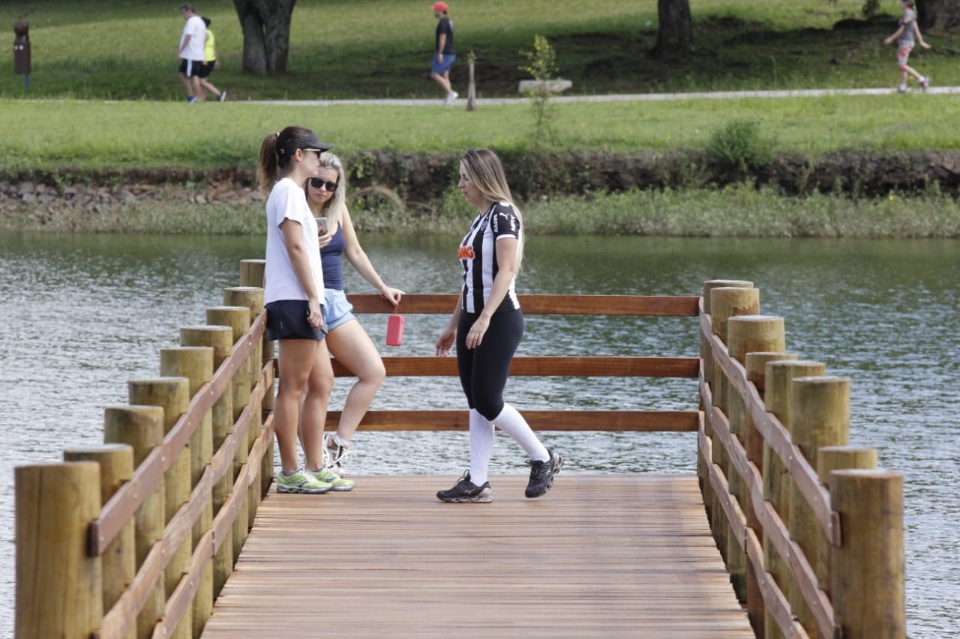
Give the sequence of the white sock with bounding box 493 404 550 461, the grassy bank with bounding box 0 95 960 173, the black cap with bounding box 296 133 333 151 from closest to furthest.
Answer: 1. the black cap with bounding box 296 133 333 151
2. the white sock with bounding box 493 404 550 461
3. the grassy bank with bounding box 0 95 960 173

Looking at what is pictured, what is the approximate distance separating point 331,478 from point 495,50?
3773 centimetres

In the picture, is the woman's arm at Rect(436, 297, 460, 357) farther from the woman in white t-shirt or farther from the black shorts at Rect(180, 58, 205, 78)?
the black shorts at Rect(180, 58, 205, 78)

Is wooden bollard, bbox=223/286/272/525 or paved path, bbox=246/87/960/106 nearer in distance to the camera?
wooden bollard, bbox=223/286/272/525

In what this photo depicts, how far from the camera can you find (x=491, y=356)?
27.3 ft

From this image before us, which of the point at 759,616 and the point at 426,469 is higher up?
the point at 759,616

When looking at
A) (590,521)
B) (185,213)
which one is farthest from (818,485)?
(185,213)

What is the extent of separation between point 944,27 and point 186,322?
29.4 meters

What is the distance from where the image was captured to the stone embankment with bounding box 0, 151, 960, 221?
31.4 metres

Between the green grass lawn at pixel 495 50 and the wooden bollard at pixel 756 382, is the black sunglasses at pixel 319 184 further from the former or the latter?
the green grass lawn at pixel 495 50

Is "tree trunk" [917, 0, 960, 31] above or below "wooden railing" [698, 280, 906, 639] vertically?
above

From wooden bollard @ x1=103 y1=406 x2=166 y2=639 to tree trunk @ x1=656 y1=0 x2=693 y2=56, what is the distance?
3895cm

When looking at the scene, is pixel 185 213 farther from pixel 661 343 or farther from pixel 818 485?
pixel 818 485

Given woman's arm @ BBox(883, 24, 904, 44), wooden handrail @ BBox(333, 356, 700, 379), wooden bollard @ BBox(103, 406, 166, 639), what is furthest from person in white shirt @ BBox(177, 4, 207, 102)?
wooden bollard @ BBox(103, 406, 166, 639)

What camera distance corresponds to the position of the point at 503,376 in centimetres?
840
